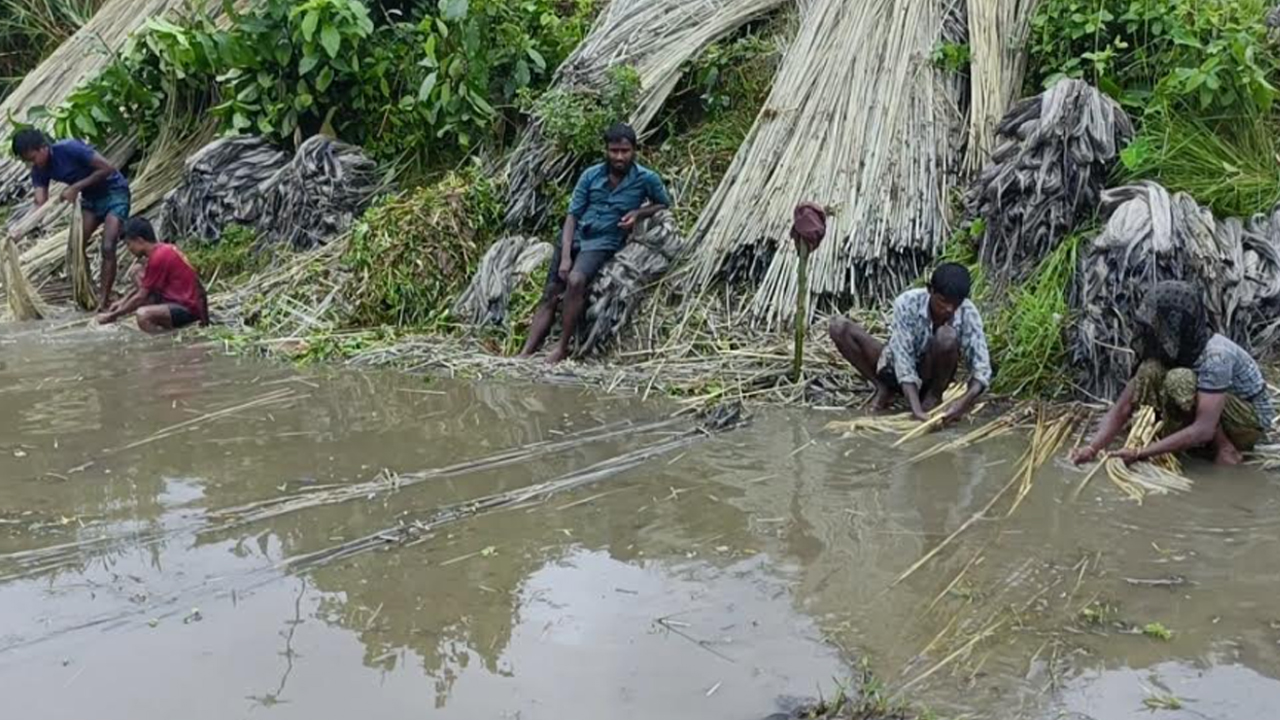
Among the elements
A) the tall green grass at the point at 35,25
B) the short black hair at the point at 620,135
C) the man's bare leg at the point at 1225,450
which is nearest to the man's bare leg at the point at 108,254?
the short black hair at the point at 620,135

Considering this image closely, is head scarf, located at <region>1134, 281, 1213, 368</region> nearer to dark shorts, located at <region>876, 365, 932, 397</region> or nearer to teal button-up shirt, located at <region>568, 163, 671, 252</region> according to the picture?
dark shorts, located at <region>876, 365, 932, 397</region>

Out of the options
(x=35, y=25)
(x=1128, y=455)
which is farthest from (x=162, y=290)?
(x=35, y=25)

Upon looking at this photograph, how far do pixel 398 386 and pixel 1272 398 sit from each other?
12.4 feet

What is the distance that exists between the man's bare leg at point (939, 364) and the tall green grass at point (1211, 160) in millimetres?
1404

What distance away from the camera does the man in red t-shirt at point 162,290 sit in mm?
Result: 7527

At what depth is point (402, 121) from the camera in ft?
29.2

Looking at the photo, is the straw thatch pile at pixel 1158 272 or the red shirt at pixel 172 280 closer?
the straw thatch pile at pixel 1158 272

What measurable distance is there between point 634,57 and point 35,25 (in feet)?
23.2

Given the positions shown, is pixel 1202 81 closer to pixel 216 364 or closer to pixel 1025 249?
pixel 1025 249

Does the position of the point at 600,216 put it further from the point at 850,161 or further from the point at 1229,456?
the point at 1229,456

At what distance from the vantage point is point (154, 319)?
7480 mm

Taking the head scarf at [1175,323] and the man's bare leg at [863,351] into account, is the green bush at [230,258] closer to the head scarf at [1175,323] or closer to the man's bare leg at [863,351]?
the man's bare leg at [863,351]

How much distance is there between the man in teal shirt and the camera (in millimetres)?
6711

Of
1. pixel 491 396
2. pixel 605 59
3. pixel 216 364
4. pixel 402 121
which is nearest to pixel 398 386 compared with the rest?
pixel 491 396
